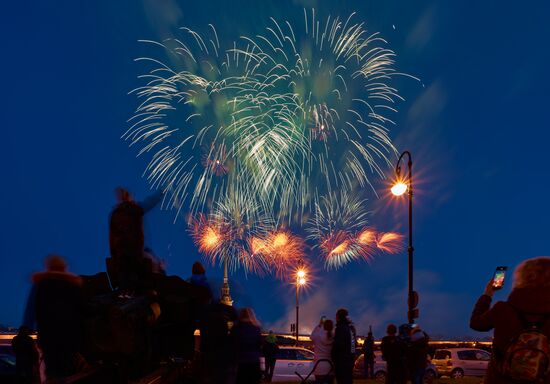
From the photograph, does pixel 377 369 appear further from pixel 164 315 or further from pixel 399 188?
→ pixel 164 315

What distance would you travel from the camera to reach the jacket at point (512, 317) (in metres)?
4.40

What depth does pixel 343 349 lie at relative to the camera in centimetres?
1125

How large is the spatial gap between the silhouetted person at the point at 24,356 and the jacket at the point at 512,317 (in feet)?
34.1

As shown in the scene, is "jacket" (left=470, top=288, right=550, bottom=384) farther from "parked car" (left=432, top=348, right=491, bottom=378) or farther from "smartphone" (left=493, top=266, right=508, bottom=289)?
"parked car" (left=432, top=348, right=491, bottom=378)

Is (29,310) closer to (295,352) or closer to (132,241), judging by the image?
(132,241)

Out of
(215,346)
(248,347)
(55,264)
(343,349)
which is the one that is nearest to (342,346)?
(343,349)

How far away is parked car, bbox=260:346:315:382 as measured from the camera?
22.7 metres

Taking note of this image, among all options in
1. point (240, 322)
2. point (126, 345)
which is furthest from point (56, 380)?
point (240, 322)

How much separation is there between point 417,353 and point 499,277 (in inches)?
304

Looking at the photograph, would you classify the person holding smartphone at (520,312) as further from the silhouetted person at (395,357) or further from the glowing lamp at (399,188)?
the glowing lamp at (399,188)

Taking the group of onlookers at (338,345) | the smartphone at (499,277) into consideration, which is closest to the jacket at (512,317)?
the smartphone at (499,277)

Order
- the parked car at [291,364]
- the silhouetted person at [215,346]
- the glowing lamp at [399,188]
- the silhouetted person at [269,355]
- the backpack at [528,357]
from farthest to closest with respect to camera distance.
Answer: the parked car at [291,364]
the glowing lamp at [399,188]
the silhouetted person at [269,355]
the silhouetted person at [215,346]
the backpack at [528,357]

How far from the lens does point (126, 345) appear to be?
5723mm

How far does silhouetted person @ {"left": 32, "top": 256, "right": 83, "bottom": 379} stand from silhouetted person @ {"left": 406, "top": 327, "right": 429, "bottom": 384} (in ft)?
26.2
